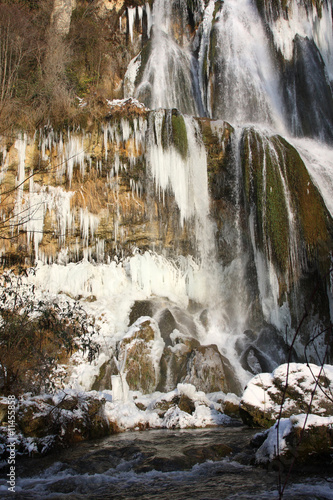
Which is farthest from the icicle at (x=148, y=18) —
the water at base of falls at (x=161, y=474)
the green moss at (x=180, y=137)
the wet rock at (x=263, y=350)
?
the water at base of falls at (x=161, y=474)

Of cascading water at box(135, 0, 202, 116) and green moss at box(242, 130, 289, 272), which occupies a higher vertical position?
cascading water at box(135, 0, 202, 116)

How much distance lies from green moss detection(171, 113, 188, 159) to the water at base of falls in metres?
9.75

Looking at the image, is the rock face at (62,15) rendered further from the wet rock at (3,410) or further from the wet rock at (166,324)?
the wet rock at (3,410)

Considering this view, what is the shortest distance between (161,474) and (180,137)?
36.3 ft

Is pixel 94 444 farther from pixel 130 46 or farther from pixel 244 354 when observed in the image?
pixel 130 46

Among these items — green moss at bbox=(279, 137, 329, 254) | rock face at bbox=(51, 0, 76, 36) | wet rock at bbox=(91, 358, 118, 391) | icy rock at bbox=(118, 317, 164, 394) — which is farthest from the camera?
rock face at bbox=(51, 0, 76, 36)

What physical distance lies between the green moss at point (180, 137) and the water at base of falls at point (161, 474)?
32.0ft

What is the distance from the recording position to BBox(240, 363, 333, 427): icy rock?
6188mm

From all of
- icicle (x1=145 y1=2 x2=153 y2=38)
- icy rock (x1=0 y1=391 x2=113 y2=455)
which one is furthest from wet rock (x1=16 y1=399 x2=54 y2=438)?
icicle (x1=145 y1=2 x2=153 y2=38)

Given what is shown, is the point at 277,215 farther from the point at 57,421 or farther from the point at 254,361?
the point at 57,421

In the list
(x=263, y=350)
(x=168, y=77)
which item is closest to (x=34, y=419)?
(x=263, y=350)

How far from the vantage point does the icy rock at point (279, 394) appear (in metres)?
6.19

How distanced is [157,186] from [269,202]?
3.88 metres

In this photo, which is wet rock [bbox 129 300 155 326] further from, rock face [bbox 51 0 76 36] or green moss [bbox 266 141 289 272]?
rock face [bbox 51 0 76 36]
